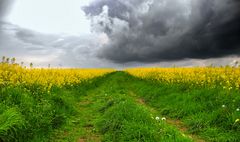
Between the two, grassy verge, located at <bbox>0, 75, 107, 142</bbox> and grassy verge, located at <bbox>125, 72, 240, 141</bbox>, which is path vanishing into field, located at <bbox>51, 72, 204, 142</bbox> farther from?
grassy verge, located at <bbox>125, 72, 240, 141</bbox>

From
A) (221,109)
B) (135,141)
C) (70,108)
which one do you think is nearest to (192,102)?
(221,109)

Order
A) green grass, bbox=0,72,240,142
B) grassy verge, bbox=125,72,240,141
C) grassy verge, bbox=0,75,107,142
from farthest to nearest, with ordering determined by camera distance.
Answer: grassy verge, bbox=125,72,240,141 → green grass, bbox=0,72,240,142 → grassy verge, bbox=0,75,107,142

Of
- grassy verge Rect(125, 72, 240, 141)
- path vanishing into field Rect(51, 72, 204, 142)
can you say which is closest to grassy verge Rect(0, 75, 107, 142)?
path vanishing into field Rect(51, 72, 204, 142)

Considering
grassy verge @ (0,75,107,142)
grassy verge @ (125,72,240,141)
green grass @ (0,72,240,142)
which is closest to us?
grassy verge @ (0,75,107,142)

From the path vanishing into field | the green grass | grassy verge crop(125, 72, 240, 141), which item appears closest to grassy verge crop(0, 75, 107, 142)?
the green grass

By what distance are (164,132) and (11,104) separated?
4854mm

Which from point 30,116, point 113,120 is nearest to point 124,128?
point 113,120

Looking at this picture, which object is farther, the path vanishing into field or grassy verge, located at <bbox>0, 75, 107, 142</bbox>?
the path vanishing into field

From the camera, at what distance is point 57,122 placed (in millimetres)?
12562

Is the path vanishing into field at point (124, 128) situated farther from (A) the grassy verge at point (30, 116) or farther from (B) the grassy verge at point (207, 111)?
(B) the grassy verge at point (207, 111)

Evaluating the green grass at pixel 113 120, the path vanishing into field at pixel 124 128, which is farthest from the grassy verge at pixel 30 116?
the path vanishing into field at pixel 124 128

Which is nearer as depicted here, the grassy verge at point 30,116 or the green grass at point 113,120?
the grassy verge at point 30,116

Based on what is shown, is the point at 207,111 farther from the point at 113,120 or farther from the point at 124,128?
the point at 124,128

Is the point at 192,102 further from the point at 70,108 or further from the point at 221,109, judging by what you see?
the point at 70,108
